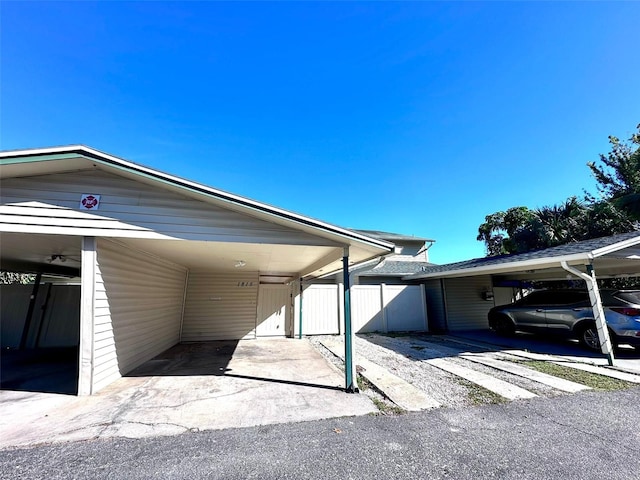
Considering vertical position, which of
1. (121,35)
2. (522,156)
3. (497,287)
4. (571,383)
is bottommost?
(571,383)

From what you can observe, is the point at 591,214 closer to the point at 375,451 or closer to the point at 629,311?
the point at 629,311

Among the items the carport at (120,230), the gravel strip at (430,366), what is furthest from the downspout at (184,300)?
the gravel strip at (430,366)

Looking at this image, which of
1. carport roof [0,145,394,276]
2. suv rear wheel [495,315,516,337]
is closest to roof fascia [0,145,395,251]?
carport roof [0,145,394,276]

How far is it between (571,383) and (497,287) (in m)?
8.37

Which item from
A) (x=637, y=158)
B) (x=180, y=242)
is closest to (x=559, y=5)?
(x=180, y=242)

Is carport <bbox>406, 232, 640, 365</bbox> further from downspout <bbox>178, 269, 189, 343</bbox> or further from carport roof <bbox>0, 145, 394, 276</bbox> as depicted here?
downspout <bbox>178, 269, 189, 343</bbox>

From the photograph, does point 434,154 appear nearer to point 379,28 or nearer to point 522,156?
point 522,156

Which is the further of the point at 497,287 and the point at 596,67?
the point at 497,287

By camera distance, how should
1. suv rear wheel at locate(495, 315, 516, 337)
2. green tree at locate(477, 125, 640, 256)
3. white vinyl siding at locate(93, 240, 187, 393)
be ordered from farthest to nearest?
green tree at locate(477, 125, 640, 256), suv rear wheel at locate(495, 315, 516, 337), white vinyl siding at locate(93, 240, 187, 393)

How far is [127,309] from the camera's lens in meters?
4.83

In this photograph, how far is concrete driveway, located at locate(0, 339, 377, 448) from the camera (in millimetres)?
2840

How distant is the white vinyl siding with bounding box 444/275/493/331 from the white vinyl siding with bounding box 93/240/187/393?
33.7 feet

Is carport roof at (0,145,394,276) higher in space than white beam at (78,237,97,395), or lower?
higher

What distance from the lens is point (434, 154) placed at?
9367mm
